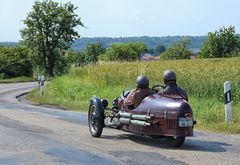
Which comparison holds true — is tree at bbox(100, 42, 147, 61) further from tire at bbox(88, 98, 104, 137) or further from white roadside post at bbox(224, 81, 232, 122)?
tire at bbox(88, 98, 104, 137)

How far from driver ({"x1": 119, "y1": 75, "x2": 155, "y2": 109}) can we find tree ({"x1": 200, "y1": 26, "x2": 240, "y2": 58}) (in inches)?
3483

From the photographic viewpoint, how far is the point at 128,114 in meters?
10.4

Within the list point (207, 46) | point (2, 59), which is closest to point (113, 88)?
point (2, 59)

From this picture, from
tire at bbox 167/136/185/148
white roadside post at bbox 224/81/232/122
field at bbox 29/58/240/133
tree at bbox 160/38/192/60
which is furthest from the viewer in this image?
tree at bbox 160/38/192/60

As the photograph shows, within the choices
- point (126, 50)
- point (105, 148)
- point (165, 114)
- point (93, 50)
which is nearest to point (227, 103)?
point (165, 114)

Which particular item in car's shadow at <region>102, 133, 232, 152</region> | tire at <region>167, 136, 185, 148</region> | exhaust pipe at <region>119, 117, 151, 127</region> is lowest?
car's shadow at <region>102, 133, 232, 152</region>

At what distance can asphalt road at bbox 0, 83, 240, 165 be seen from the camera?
27.1 feet

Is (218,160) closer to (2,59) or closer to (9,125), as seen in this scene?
(9,125)

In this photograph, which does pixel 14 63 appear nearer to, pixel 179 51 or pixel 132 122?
pixel 179 51

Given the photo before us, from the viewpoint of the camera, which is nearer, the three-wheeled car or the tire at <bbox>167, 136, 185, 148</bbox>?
the three-wheeled car

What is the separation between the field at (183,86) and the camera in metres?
13.8

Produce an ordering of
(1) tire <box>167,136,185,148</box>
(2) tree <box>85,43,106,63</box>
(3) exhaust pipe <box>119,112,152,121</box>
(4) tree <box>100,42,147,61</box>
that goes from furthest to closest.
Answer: (2) tree <box>85,43,106,63</box> < (4) tree <box>100,42,147,61</box> < (3) exhaust pipe <box>119,112,152,121</box> < (1) tire <box>167,136,185,148</box>

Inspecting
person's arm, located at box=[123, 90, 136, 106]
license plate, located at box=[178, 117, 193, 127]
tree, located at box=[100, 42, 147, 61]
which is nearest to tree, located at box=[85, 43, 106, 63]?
tree, located at box=[100, 42, 147, 61]

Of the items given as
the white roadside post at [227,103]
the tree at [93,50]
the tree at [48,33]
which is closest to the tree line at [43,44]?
the tree at [48,33]
